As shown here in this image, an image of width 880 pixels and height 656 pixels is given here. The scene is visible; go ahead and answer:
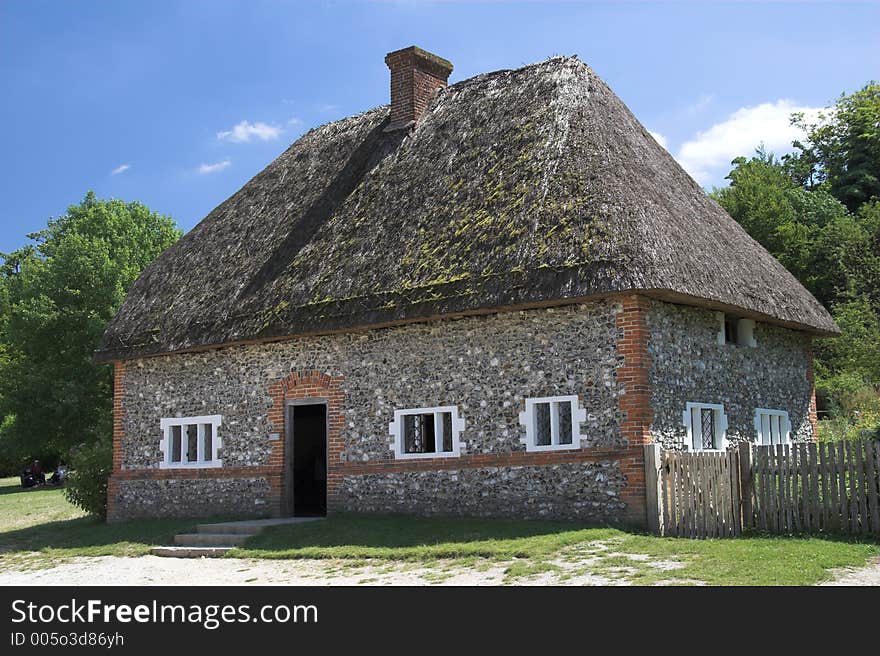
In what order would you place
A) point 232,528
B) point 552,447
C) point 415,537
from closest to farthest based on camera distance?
point 415,537, point 552,447, point 232,528

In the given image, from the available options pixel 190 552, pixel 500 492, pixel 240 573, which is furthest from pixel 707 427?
pixel 190 552

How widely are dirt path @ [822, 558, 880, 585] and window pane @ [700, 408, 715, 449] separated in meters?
5.60

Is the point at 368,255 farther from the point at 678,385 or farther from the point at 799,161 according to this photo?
the point at 799,161

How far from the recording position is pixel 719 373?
18.0 m

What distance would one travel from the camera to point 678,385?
1667 centimetres

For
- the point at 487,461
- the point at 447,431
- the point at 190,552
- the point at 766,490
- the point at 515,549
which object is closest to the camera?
the point at 515,549

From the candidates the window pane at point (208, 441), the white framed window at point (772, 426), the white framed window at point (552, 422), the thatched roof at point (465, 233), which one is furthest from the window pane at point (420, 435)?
the white framed window at point (772, 426)

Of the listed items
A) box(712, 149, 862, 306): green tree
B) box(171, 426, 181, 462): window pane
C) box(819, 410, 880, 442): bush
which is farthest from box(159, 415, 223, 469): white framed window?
box(712, 149, 862, 306): green tree

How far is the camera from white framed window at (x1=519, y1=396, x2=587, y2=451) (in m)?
16.0

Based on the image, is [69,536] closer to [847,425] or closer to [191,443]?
[191,443]

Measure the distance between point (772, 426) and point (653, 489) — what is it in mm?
5982

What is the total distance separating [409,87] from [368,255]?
225 inches
